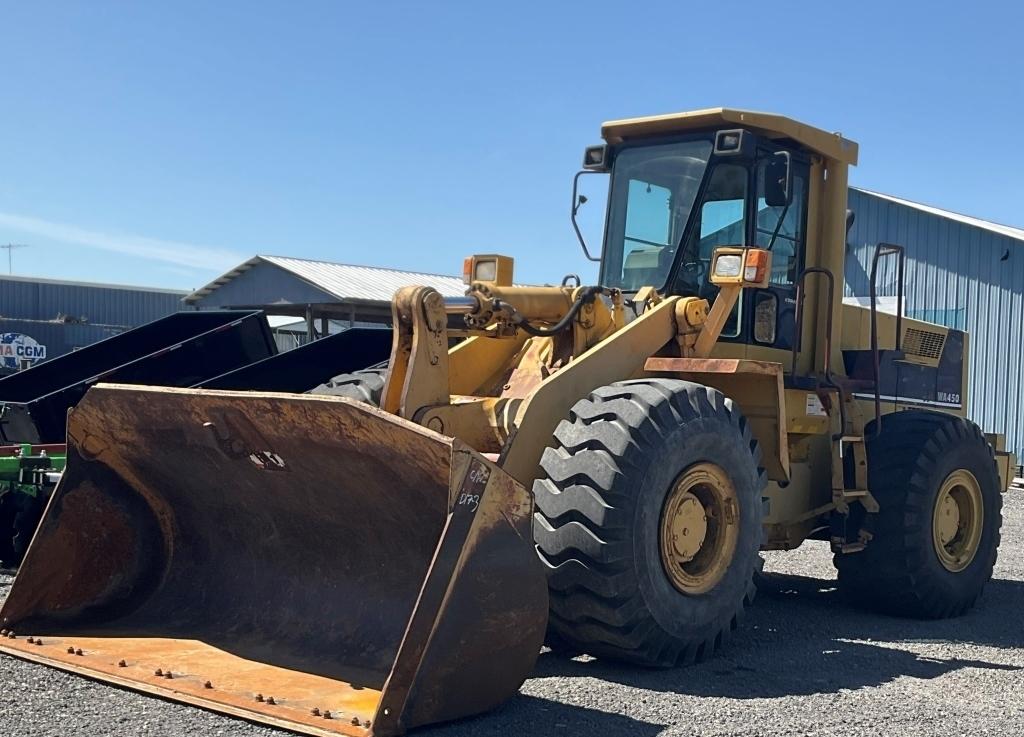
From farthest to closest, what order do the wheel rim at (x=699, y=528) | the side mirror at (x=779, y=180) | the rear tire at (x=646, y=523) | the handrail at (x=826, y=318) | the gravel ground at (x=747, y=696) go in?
the handrail at (x=826, y=318), the side mirror at (x=779, y=180), the wheel rim at (x=699, y=528), the rear tire at (x=646, y=523), the gravel ground at (x=747, y=696)

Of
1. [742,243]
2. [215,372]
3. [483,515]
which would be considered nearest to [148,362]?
[215,372]

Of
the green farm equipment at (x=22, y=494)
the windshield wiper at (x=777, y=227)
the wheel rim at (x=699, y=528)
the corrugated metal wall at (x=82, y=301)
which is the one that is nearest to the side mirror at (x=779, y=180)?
the windshield wiper at (x=777, y=227)

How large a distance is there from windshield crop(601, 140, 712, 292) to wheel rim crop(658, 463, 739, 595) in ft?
5.31

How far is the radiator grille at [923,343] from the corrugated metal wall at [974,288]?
31.0ft

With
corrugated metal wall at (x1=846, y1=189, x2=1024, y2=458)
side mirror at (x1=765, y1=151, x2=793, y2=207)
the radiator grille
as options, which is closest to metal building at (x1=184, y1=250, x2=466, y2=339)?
corrugated metal wall at (x1=846, y1=189, x2=1024, y2=458)

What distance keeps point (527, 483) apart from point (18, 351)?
29.3 meters

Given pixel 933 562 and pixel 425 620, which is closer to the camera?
pixel 425 620

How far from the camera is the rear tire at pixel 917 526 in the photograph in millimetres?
7602

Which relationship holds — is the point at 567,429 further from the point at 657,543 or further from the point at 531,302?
the point at 531,302

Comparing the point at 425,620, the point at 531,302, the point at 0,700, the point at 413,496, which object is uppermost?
the point at 531,302

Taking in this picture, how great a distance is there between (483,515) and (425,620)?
18.1 inches

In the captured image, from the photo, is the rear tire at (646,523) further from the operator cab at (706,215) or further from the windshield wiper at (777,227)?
the windshield wiper at (777,227)

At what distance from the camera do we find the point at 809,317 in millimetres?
7852

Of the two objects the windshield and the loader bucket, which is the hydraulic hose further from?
the loader bucket
